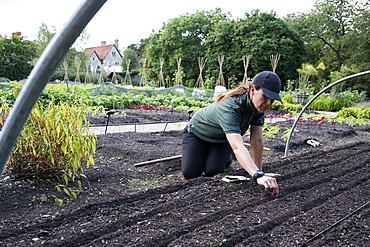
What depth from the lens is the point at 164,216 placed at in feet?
7.18

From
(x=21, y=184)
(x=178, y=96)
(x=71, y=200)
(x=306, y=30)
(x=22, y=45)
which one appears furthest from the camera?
(x=22, y=45)

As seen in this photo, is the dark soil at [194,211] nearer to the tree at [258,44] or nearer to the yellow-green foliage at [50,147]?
the yellow-green foliage at [50,147]

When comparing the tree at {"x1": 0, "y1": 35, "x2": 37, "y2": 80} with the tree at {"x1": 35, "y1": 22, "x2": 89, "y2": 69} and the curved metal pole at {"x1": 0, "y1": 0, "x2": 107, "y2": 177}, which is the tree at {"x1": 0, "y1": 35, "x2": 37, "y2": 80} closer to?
the tree at {"x1": 35, "y1": 22, "x2": 89, "y2": 69}

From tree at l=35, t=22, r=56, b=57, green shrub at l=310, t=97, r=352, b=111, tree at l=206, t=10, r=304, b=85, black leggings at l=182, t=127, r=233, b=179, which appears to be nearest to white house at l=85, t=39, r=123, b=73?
tree at l=35, t=22, r=56, b=57

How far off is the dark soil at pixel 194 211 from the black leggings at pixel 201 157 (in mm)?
207

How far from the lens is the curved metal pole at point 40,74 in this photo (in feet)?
2.42

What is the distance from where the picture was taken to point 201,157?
10.9 ft

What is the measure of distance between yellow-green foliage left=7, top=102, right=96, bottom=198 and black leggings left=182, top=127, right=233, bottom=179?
97 centimetres

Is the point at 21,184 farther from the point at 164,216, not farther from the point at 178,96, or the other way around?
the point at 178,96

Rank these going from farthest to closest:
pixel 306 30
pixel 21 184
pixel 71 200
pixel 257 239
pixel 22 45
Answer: pixel 22 45
pixel 306 30
pixel 21 184
pixel 71 200
pixel 257 239

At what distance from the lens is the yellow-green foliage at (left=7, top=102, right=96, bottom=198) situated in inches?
103

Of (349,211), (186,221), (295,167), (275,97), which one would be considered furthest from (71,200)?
(295,167)

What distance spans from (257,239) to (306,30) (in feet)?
92.7

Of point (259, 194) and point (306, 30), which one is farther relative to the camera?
point (306, 30)
